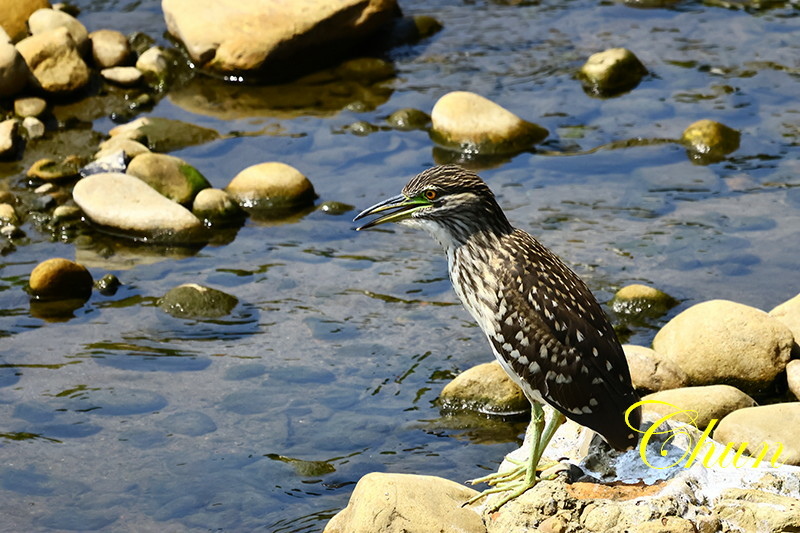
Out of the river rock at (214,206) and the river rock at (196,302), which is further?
the river rock at (214,206)

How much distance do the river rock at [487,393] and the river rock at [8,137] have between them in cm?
620

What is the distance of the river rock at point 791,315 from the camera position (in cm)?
812

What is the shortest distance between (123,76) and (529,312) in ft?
28.9

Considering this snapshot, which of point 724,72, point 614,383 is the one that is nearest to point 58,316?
point 614,383

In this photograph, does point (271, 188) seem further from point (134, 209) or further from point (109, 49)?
point (109, 49)

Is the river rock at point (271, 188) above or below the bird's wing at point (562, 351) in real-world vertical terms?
below

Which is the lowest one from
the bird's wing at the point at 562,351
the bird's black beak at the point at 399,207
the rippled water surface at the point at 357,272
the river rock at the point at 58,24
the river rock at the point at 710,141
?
the rippled water surface at the point at 357,272

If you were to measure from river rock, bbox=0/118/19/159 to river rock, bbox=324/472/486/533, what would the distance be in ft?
23.9

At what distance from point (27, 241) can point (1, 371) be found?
2181 mm

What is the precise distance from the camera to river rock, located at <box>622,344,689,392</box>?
779cm

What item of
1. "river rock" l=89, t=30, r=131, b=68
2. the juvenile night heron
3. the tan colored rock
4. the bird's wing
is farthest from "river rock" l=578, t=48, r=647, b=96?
the bird's wing

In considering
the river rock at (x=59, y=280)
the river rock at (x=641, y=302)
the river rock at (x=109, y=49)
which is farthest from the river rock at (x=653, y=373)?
the river rock at (x=109, y=49)

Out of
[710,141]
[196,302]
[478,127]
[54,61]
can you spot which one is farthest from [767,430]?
[54,61]

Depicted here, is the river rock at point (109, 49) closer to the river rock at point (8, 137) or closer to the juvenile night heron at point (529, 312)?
the river rock at point (8, 137)
